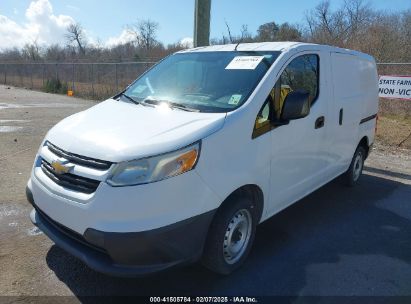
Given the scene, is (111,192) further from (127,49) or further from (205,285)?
(127,49)

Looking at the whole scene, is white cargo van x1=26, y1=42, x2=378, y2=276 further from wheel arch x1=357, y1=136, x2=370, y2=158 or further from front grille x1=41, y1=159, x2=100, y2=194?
wheel arch x1=357, y1=136, x2=370, y2=158

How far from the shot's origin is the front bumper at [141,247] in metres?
2.56

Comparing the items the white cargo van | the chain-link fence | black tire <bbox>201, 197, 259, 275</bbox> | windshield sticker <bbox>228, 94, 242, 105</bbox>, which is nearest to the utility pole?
the white cargo van

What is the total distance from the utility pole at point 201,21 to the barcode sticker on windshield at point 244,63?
341 centimetres

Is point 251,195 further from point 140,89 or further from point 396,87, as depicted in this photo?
point 396,87

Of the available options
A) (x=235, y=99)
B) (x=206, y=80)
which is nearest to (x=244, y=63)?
(x=206, y=80)

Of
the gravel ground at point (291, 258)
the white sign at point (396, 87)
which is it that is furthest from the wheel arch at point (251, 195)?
the white sign at point (396, 87)

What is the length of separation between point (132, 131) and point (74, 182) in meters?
0.58

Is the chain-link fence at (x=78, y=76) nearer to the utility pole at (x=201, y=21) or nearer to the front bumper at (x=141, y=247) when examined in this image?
the utility pole at (x=201, y=21)

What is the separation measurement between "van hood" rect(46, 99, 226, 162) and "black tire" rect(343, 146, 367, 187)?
11.1ft

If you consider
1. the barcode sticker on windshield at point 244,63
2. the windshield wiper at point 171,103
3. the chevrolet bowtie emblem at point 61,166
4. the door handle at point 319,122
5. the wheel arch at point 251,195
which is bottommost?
the wheel arch at point 251,195

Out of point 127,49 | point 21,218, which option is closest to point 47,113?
point 21,218

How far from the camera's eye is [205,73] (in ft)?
12.7

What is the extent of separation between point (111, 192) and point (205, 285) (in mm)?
1262
